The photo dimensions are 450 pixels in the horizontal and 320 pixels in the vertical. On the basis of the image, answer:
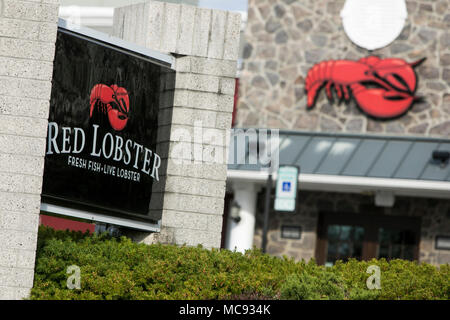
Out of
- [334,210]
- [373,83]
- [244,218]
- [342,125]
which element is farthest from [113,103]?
[334,210]

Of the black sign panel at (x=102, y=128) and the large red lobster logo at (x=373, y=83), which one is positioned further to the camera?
the large red lobster logo at (x=373, y=83)

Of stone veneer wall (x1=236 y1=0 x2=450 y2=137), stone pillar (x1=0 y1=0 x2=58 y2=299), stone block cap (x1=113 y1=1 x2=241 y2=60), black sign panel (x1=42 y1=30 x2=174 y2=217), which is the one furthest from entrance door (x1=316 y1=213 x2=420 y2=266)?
stone pillar (x1=0 y1=0 x2=58 y2=299)

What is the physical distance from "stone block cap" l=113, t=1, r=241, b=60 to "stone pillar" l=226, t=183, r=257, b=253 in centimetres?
961

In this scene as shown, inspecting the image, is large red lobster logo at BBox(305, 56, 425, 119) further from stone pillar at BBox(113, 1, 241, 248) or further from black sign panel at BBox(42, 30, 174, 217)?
black sign panel at BBox(42, 30, 174, 217)

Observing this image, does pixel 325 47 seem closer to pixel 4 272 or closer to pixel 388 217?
pixel 388 217

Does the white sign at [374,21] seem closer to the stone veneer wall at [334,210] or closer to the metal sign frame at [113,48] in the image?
the stone veneer wall at [334,210]

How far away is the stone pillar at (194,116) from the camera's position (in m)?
10.9

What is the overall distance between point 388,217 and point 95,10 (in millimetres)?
8864

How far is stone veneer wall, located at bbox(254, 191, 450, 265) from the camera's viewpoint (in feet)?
65.9

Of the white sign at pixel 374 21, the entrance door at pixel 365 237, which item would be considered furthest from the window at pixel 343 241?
the white sign at pixel 374 21

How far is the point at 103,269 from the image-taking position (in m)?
9.41

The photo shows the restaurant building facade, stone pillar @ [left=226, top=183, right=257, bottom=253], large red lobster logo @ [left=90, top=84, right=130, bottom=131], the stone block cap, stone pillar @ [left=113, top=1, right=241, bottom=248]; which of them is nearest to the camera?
large red lobster logo @ [left=90, top=84, right=130, bottom=131]

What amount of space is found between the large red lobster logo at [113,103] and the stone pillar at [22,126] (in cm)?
110

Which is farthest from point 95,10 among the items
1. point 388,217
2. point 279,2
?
point 388,217
